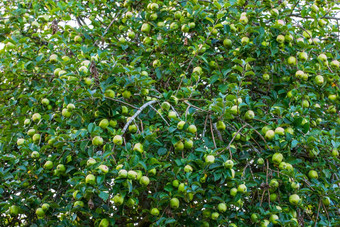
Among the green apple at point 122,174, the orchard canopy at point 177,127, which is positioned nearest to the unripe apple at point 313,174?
the orchard canopy at point 177,127

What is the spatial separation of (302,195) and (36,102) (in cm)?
217

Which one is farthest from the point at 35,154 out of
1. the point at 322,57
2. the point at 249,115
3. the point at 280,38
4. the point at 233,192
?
the point at 322,57

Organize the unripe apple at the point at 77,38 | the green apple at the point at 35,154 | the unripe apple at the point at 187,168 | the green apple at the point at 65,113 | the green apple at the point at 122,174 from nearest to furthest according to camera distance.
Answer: the green apple at the point at 122,174, the unripe apple at the point at 187,168, the green apple at the point at 65,113, the green apple at the point at 35,154, the unripe apple at the point at 77,38

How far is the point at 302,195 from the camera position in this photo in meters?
2.80

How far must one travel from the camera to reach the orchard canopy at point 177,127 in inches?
101

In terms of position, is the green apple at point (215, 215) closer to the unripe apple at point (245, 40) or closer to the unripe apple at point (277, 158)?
the unripe apple at point (277, 158)

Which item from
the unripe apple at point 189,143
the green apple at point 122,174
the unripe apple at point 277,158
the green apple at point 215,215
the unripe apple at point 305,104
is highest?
the green apple at point 122,174

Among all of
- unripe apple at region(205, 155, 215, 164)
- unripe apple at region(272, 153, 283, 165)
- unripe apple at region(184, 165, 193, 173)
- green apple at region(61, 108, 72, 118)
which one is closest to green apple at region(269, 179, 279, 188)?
unripe apple at region(272, 153, 283, 165)

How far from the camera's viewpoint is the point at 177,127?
8.50ft

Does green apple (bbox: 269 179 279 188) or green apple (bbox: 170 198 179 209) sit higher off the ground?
green apple (bbox: 170 198 179 209)

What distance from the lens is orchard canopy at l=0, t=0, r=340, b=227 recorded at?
257 centimetres

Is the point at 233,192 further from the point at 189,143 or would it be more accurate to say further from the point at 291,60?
the point at 291,60

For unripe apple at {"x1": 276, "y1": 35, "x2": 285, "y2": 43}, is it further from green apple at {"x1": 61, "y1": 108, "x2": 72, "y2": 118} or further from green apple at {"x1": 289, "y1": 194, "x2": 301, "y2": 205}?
green apple at {"x1": 61, "y1": 108, "x2": 72, "y2": 118}

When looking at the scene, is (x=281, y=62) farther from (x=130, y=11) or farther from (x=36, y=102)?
(x=36, y=102)
